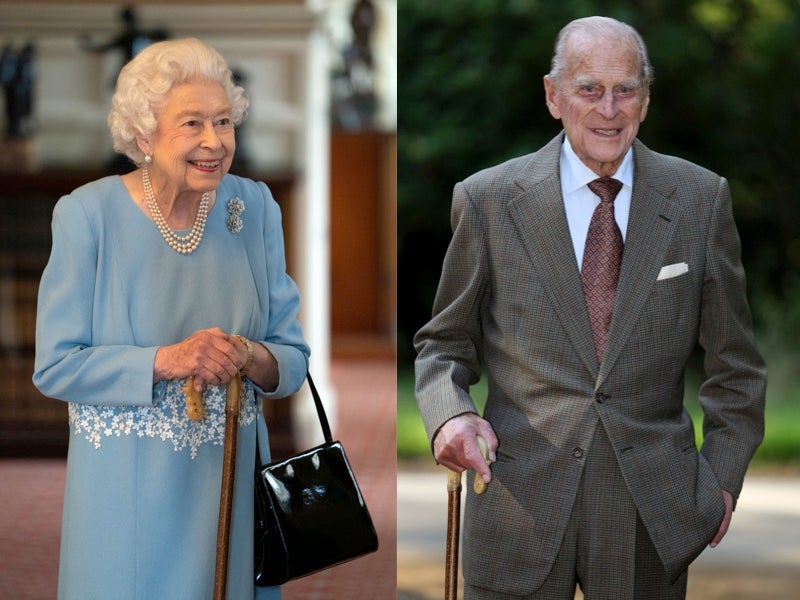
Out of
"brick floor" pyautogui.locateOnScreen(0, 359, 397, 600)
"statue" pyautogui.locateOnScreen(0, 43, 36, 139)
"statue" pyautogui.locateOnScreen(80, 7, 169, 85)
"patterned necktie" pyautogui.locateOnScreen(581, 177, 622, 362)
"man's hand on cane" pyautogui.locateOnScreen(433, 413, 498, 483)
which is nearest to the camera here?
"man's hand on cane" pyautogui.locateOnScreen(433, 413, 498, 483)

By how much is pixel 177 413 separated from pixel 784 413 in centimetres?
938

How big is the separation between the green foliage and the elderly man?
29.0ft

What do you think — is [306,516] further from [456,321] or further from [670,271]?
[670,271]

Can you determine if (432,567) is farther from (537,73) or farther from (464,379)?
(537,73)

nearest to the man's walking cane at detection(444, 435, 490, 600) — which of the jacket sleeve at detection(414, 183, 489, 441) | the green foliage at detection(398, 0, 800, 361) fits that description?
the jacket sleeve at detection(414, 183, 489, 441)

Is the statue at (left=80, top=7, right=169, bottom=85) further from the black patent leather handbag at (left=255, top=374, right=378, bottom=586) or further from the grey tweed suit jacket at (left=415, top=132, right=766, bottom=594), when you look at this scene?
the black patent leather handbag at (left=255, top=374, right=378, bottom=586)

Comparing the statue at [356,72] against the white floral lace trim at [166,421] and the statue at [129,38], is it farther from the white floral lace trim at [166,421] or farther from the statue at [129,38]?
the white floral lace trim at [166,421]

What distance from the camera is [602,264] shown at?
8.61 feet

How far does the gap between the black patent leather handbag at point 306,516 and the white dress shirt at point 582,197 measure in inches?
23.2

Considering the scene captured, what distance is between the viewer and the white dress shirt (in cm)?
265

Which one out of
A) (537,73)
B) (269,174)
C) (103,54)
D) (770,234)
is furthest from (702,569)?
(770,234)

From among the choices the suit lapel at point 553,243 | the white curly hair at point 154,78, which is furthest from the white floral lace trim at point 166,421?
the suit lapel at point 553,243

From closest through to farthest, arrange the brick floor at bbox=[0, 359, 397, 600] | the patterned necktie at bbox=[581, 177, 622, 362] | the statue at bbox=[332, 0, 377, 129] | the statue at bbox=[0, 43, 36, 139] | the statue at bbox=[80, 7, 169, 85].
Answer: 1. the patterned necktie at bbox=[581, 177, 622, 362]
2. the brick floor at bbox=[0, 359, 397, 600]
3. the statue at bbox=[80, 7, 169, 85]
4. the statue at bbox=[0, 43, 36, 139]
5. the statue at bbox=[332, 0, 377, 129]

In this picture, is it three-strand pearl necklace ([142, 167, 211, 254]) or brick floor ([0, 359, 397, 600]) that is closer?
three-strand pearl necklace ([142, 167, 211, 254])
